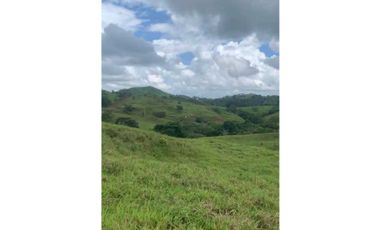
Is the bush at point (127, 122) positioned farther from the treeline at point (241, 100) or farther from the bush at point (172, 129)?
the treeline at point (241, 100)

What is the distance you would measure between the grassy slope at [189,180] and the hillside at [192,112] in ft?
0.25

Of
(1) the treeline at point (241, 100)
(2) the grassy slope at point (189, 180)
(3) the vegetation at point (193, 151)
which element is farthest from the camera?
(1) the treeline at point (241, 100)

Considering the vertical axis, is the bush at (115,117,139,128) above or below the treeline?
below

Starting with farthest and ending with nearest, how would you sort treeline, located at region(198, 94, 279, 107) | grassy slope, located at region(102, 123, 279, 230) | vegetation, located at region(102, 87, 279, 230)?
treeline, located at region(198, 94, 279, 107)
vegetation, located at region(102, 87, 279, 230)
grassy slope, located at region(102, 123, 279, 230)

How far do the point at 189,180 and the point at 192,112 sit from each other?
20.9 inches

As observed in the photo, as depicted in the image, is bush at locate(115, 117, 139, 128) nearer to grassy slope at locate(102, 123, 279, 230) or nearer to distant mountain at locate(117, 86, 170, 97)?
grassy slope at locate(102, 123, 279, 230)

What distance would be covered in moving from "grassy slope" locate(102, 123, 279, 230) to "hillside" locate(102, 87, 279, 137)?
0.08m

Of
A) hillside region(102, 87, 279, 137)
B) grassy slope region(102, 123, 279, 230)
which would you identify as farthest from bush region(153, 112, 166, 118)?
grassy slope region(102, 123, 279, 230)

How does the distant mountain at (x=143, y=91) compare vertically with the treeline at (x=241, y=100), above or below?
above

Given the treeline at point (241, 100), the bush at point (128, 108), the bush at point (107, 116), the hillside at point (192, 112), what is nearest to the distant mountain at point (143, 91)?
the hillside at point (192, 112)

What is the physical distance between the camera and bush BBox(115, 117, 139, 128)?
148 inches

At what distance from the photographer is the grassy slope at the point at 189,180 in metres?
3.37
